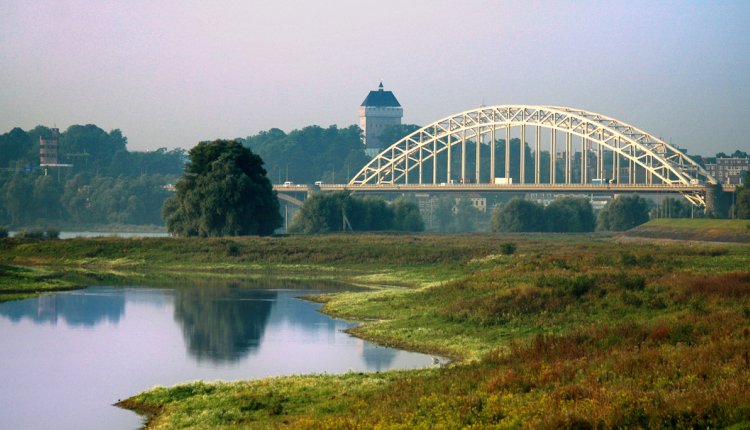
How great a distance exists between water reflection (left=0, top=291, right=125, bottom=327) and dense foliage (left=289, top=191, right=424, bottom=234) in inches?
2362

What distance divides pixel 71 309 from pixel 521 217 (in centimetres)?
8839

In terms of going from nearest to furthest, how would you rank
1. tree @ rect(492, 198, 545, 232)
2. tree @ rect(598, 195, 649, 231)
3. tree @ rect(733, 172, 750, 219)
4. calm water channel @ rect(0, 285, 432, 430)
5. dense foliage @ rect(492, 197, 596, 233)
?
calm water channel @ rect(0, 285, 432, 430)
tree @ rect(733, 172, 750, 219)
tree @ rect(598, 195, 649, 231)
tree @ rect(492, 198, 545, 232)
dense foliage @ rect(492, 197, 596, 233)

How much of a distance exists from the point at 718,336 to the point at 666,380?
431 cm

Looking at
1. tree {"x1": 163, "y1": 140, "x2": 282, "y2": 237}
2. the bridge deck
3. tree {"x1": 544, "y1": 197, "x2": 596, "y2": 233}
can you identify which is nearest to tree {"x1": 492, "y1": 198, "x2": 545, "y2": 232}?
tree {"x1": 544, "y1": 197, "x2": 596, "y2": 233}

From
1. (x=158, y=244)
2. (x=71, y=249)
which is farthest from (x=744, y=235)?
(x=71, y=249)

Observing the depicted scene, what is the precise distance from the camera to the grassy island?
1691 cm

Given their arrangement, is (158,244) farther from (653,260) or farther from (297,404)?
(297,404)

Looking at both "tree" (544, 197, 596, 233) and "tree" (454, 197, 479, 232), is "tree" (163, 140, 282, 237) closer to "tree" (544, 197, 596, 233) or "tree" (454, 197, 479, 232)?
"tree" (544, 197, 596, 233)

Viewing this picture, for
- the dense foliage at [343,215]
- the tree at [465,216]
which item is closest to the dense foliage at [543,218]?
the dense foliage at [343,215]

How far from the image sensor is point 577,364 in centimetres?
2067

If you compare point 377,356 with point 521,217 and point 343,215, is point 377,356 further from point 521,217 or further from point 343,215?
point 521,217

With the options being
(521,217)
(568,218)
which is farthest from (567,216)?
(521,217)

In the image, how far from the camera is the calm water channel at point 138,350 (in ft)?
79.8

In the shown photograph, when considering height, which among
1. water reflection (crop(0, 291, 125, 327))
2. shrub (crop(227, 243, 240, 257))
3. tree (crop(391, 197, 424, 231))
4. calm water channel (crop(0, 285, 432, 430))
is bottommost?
calm water channel (crop(0, 285, 432, 430))
